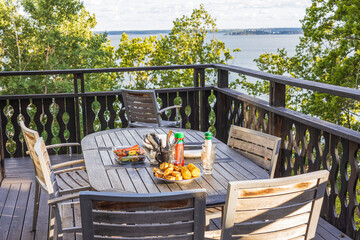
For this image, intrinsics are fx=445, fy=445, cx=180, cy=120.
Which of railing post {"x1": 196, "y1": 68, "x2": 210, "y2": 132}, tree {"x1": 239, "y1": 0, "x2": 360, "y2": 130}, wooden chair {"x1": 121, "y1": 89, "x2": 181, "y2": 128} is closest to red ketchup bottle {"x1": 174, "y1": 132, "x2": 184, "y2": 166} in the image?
wooden chair {"x1": 121, "y1": 89, "x2": 181, "y2": 128}

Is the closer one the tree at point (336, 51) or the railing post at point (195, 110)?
the railing post at point (195, 110)

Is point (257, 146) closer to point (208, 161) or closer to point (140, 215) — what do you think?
point (208, 161)

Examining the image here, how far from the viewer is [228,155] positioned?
290 centimetres

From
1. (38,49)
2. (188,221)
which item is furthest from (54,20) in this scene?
(188,221)

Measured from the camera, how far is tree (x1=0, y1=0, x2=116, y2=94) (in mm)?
21672

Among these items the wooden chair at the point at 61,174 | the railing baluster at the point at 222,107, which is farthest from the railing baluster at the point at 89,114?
the wooden chair at the point at 61,174

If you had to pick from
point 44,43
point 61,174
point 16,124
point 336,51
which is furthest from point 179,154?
point 44,43

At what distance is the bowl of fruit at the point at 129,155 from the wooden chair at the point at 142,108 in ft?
6.88

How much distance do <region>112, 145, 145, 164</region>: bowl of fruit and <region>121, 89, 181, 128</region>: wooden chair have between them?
210cm

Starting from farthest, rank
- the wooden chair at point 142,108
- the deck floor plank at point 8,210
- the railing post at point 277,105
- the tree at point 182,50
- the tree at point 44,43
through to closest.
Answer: the tree at point 182,50
the tree at point 44,43
the wooden chair at point 142,108
the railing post at point 277,105
the deck floor plank at point 8,210

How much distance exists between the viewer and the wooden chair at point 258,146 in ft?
9.10

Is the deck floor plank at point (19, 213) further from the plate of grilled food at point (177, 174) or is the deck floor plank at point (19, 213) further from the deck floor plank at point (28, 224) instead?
the plate of grilled food at point (177, 174)

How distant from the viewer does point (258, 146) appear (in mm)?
2945

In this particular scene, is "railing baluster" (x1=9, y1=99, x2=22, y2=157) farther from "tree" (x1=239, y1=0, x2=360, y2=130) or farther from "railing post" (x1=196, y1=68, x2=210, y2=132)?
"tree" (x1=239, y1=0, x2=360, y2=130)
